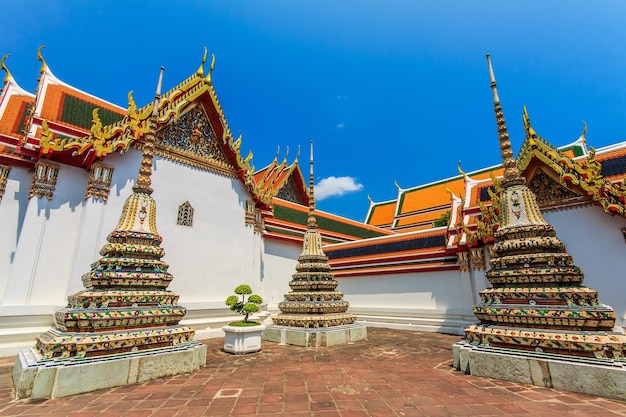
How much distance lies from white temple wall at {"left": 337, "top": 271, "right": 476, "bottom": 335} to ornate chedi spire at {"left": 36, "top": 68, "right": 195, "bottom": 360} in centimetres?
753

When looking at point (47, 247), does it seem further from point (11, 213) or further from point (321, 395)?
point (321, 395)

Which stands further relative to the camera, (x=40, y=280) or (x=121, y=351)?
(x=40, y=280)

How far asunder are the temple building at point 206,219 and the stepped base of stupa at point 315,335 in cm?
212

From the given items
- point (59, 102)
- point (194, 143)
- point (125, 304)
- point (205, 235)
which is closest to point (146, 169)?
point (125, 304)

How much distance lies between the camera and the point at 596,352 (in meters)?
3.59

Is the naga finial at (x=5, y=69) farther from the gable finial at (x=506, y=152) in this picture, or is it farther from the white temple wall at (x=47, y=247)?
the gable finial at (x=506, y=152)

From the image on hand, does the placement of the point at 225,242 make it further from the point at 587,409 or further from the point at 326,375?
the point at 587,409

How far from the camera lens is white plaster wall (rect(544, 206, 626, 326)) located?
673 cm

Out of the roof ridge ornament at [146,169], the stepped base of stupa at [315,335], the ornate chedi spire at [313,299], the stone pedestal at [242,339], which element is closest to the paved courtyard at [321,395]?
the stone pedestal at [242,339]

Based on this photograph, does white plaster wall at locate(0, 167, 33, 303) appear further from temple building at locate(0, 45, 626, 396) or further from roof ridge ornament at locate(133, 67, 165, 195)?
roof ridge ornament at locate(133, 67, 165, 195)

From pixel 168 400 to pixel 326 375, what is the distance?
2.14 m

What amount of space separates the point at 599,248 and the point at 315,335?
674cm

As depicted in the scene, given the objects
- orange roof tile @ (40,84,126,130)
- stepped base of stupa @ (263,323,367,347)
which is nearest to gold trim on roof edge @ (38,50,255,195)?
orange roof tile @ (40,84,126,130)

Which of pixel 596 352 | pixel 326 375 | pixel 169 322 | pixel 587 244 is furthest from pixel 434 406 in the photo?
pixel 587 244
